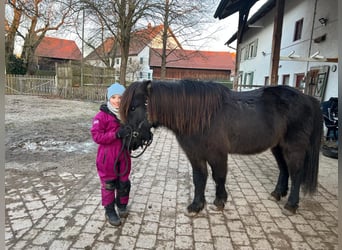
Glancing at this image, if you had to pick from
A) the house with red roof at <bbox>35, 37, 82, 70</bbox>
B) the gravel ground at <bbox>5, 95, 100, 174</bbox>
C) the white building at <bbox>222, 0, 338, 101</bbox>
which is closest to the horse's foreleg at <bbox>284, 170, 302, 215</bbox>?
the gravel ground at <bbox>5, 95, 100, 174</bbox>

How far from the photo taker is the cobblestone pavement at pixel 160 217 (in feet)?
6.69

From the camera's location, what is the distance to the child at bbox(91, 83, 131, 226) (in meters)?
2.09

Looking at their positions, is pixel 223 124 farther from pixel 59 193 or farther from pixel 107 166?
pixel 59 193

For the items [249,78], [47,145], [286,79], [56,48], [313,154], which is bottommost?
[47,145]

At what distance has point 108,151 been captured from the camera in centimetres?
216

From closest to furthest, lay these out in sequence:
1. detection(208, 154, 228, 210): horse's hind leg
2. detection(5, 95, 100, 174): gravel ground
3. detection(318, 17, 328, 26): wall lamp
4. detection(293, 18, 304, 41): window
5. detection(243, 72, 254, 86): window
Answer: detection(208, 154, 228, 210): horse's hind leg
detection(5, 95, 100, 174): gravel ground
detection(318, 17, 328, 26): wall lamp
detection(293, 18, 304, 41): window
detection(243, 72, 254, 86): window

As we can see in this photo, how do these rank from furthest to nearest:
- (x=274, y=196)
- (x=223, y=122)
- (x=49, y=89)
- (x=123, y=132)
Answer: (x=49, y=89), (x=274, y=196), (x=223, y=122), (x=123, y=132)

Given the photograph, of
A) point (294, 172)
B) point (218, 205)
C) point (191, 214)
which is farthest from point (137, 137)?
point (294, 172)

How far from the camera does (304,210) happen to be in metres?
2.65

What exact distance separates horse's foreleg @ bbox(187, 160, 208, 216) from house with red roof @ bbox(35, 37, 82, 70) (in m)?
32.4

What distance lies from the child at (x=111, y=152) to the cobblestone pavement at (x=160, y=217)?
10.9 inches

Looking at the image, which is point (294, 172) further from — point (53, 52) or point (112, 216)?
point (53, 52)

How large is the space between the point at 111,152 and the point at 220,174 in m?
1.15

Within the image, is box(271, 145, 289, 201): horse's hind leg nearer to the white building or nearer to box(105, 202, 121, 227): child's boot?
box(105, 202, 121, 227): child's boot
